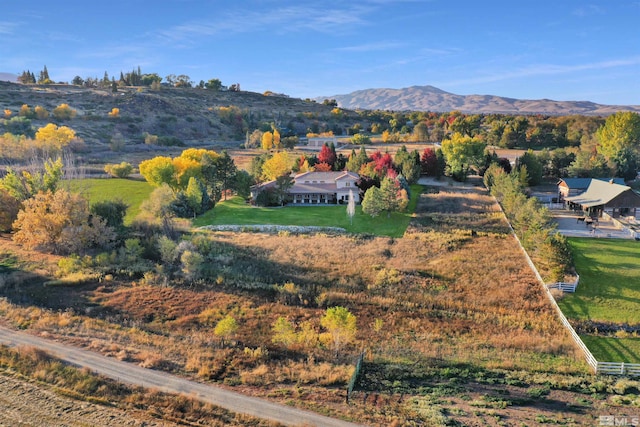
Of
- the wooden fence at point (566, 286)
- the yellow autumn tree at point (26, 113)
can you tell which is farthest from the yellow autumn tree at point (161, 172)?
the yellow autumn tree at point (26, 113)

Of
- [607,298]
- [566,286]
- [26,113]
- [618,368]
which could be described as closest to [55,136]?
[26,113]

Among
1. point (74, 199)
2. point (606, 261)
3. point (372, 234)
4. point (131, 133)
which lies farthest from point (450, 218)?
point (131, 133)

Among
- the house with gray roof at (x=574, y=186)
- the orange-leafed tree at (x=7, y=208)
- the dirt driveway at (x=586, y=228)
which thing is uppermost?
the house with gray roof at (x=574, y=186)

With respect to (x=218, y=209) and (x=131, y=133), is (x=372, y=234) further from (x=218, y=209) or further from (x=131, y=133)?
(x=131, y=133)

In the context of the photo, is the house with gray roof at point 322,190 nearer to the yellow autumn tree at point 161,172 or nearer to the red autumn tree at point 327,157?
the red autumn tree at point 327,157

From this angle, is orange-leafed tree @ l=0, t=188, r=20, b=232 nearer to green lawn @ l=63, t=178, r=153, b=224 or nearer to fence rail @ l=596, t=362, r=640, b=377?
green lawn @ l=63, t=178, r=153, b=224
